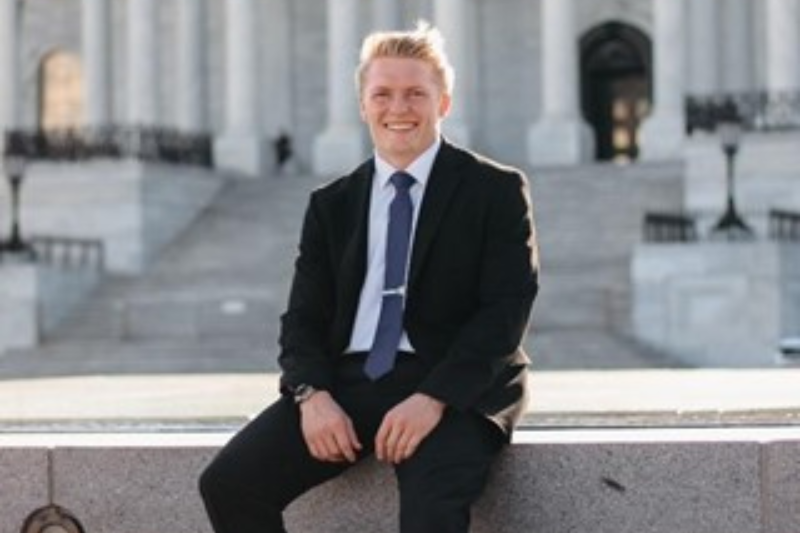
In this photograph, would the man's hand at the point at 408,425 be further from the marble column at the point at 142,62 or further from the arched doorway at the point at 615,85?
the arched doorway at the point at 615,85

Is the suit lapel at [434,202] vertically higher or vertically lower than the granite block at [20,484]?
higher

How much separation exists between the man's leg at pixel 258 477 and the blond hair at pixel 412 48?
1457 millimetres

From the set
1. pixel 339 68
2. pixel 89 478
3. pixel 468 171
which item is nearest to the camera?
pixel 468 171

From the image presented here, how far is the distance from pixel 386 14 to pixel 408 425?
4353 centimetres

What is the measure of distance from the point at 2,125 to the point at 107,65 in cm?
392

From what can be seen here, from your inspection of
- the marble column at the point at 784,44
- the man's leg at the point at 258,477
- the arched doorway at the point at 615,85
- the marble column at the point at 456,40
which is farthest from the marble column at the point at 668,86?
the man's leg at the point at 258,477

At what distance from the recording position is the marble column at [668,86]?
43.8 m

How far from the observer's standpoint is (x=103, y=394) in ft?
35.5

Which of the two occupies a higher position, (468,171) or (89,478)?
(468,171)

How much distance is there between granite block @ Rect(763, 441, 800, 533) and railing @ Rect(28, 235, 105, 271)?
31925mm

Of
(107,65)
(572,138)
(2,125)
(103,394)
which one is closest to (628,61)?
(572,138)

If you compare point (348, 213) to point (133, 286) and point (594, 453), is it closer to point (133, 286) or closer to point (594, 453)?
point (594, 453)

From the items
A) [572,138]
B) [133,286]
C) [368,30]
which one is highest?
[368,30]

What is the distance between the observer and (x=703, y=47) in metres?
46.3
